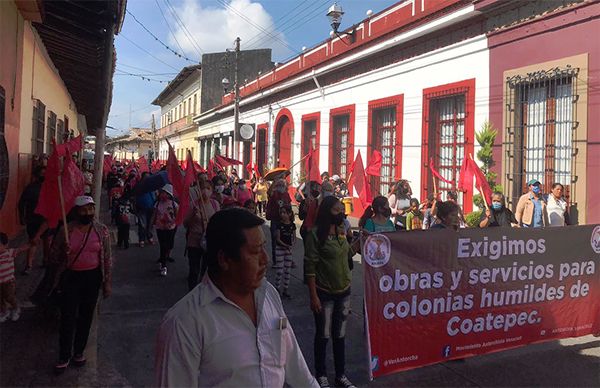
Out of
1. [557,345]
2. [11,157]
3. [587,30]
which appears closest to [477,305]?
[557,345]

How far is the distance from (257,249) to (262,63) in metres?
35.5

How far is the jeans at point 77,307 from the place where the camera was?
4.11 m

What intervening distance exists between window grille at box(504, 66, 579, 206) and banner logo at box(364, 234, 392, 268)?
6.50 metres

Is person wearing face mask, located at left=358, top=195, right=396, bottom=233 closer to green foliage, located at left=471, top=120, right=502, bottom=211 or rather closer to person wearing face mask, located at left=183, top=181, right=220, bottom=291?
person wearing face mask, located at left=183, top=181, right=220, bottom=291

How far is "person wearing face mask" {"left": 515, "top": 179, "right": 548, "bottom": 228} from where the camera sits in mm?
8391

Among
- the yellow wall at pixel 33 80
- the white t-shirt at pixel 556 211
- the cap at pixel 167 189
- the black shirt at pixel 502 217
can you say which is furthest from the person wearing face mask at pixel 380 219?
the yellow wall at pixel 33 80

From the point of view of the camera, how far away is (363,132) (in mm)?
15828

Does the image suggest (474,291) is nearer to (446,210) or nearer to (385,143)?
(446,210)

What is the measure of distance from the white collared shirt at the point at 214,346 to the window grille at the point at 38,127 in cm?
1057

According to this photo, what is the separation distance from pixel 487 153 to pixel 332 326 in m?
7.68

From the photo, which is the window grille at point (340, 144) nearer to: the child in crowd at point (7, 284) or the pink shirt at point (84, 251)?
the child in crowd at point (7, 284)

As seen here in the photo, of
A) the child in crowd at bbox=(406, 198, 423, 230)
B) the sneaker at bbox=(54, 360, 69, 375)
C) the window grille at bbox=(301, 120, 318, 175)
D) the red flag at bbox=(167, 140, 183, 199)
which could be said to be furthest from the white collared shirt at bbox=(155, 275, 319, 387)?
the window grille at bbox=(301, 120, 318, 175)

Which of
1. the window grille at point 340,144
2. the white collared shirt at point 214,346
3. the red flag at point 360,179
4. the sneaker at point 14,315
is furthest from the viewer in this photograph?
the window grille at point 340,144

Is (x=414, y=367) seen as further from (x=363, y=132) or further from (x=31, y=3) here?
(x=363, y=132)
